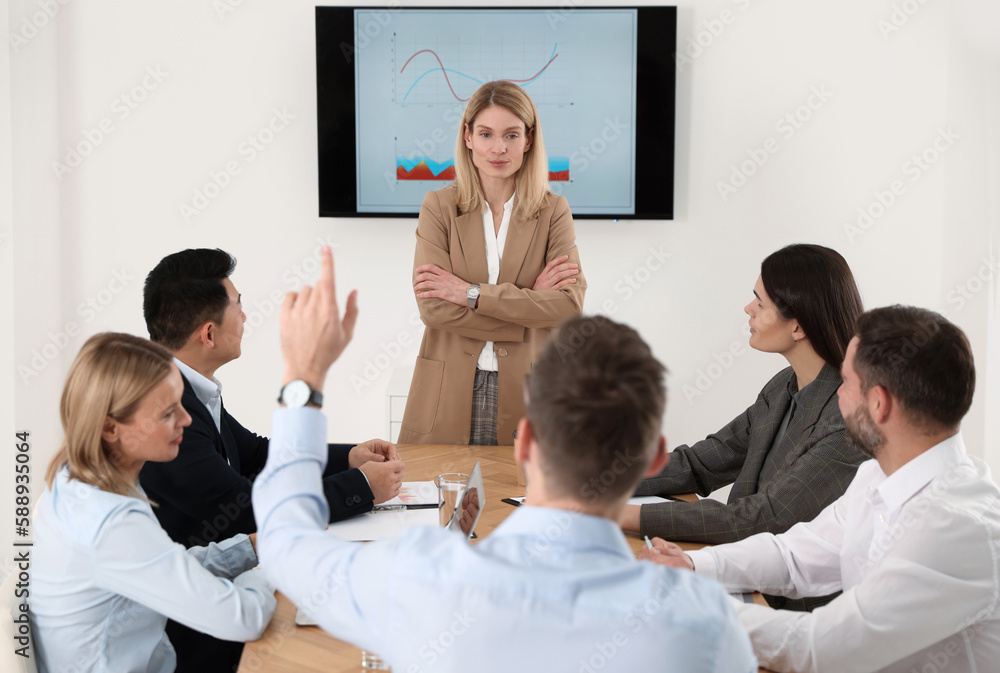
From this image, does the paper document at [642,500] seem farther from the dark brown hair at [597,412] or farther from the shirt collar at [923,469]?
the dark brown hair at [597,412]

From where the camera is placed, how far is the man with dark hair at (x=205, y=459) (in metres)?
1.75

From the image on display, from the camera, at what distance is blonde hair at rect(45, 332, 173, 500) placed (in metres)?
1.43

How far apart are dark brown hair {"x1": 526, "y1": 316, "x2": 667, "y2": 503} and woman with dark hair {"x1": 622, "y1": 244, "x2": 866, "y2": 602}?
943 millimetres

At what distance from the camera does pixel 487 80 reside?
12.5ft

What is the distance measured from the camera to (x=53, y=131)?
3877mm

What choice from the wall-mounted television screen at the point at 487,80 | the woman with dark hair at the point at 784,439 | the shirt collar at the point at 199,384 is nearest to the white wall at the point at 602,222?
the wall-mounted television screen at the point at 487,80

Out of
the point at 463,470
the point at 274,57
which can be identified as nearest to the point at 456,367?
the point at 463,470

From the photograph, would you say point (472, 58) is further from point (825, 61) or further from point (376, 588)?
point (376, 588)

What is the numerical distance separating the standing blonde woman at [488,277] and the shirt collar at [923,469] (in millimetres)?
1339

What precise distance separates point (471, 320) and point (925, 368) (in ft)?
4.95

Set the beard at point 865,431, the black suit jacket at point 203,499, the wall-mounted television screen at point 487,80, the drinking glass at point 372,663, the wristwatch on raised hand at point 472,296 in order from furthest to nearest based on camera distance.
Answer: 1. the wall-mounted television screen at point 487,80
2. the wristwatch on raised hand at point 472,296
3. the black suit jacket at point 203,499
4. the beard at point 865,431
5. the drinking glass at point 372,663

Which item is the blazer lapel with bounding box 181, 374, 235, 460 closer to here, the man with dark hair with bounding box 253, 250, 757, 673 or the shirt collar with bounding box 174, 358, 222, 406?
the shirt collar with bounding box 174, 358, 222, 406

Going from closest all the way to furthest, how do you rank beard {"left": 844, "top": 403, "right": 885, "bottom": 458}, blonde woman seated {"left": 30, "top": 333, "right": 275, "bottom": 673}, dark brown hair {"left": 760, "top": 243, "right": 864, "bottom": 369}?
blonde woman seated {"left": 30, "top": 333, "right": 275, "bottom": 673} < beard {"left": 844, "top": 403, "right": 885, "bottom": 458} < dark brown hair {"left": 760, "top": 243, "right": 864, "bottom": 369}

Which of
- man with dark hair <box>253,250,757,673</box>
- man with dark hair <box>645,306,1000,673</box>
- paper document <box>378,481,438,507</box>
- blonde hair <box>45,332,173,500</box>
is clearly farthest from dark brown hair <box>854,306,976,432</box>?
blonde hair <box>45,332,173,500</box>
